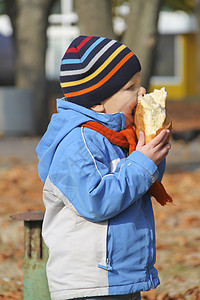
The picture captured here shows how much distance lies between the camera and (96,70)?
8.06 feet

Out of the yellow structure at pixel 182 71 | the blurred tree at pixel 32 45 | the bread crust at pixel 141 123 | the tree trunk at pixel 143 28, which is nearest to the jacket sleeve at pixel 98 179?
the bread crust at pixel 141 123

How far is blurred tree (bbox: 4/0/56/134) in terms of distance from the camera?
42.5 ft

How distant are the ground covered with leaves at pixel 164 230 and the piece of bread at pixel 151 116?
1.80 meters

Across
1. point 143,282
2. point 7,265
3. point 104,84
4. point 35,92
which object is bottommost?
point 35,92

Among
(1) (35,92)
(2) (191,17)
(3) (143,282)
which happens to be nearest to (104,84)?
(3) (143,282)

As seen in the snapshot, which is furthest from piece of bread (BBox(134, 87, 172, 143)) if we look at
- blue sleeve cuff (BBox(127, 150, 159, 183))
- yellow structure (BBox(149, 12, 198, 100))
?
yellow structure (BBox(149, 12, 198, 100))

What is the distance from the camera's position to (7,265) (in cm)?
495

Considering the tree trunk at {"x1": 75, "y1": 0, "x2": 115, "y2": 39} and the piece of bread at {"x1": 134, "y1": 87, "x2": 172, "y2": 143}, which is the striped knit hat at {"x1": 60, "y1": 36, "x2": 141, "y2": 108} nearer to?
the piece of bread at {"x1": 134, "y1": 87, "x2": 172, "y2": 143}

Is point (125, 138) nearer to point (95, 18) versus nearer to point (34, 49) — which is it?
point (95, 18)

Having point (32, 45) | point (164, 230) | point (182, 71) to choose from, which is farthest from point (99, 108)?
point (182, 71)

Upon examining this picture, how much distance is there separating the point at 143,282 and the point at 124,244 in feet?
0.64

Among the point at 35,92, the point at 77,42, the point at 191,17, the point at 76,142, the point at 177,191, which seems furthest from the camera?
the point at 191,17

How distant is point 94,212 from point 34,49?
11.4 m

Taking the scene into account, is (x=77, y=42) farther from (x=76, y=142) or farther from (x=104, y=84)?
(x=76, y=142)
